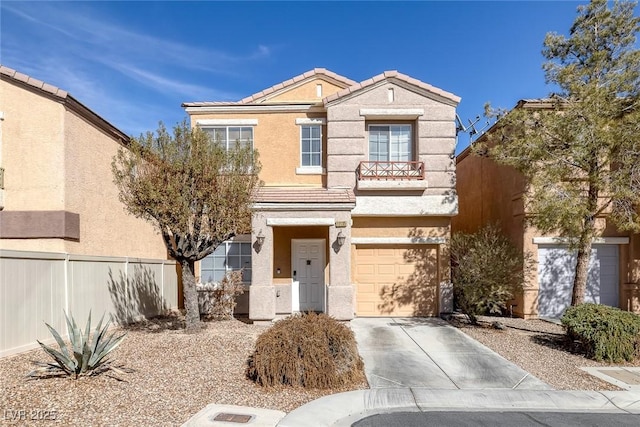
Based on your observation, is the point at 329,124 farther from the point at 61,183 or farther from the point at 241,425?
the point at 241,425

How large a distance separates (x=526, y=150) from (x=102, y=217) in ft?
38.2

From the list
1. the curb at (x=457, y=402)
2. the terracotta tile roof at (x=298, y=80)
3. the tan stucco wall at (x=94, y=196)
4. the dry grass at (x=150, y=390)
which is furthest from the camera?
the terracotta tile roof at (x=298, y=80)

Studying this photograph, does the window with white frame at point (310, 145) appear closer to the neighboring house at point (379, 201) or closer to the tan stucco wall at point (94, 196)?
the neighboring house at point (379, 201)

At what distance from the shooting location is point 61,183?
10094mm

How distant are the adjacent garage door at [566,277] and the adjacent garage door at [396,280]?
3311 mm

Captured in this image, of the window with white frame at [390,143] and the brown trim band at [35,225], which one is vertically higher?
the window with white frame at [390,143]

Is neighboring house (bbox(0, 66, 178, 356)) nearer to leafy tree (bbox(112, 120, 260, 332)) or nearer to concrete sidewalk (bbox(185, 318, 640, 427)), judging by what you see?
leafy tree (bbox(112, 120, 260, 332))

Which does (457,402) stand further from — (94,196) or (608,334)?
(94,196)

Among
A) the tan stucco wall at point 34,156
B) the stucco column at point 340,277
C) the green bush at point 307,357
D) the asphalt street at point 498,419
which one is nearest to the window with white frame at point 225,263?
the stucco column at point 340,277

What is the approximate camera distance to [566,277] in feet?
42.8

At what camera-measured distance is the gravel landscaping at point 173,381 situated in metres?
5.44

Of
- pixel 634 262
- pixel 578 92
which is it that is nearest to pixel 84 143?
pixel 578 92

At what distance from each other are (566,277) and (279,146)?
10.1 m

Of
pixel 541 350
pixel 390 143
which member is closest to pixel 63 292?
pixel 390 143
